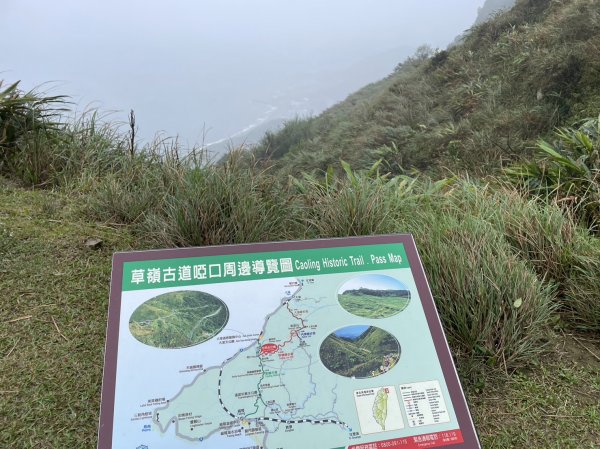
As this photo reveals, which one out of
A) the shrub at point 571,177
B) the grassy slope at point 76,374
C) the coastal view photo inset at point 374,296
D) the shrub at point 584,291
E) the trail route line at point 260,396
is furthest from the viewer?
the shrub at point 571,177

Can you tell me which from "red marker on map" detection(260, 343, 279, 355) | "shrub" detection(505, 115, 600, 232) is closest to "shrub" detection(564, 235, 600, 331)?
"shrub" detection(505, 115, 600, 232)

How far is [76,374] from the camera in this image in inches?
101

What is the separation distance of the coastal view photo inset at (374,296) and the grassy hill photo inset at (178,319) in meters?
0.53

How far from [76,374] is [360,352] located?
1423mm

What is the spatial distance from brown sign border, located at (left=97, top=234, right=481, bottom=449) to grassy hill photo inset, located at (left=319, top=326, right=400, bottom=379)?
0.21 metres

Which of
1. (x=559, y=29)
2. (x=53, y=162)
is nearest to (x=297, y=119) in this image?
(x=559, y=29)

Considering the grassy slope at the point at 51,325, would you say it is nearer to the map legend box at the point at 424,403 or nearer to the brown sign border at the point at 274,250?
the brown sign border at the point at 274,250

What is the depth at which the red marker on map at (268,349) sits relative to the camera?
2.06 meters

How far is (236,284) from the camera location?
2211 mm

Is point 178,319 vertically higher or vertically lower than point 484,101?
lower

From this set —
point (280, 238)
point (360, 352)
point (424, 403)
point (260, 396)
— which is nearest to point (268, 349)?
point (260, 396)

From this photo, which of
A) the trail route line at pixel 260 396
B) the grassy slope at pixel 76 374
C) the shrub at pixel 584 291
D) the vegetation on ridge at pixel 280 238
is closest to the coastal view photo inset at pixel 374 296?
the trail route line at pixel 260 396

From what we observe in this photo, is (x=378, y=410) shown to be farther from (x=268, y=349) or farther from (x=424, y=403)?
(x=268, y=349)

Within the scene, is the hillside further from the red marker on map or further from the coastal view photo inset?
the red marker on map
